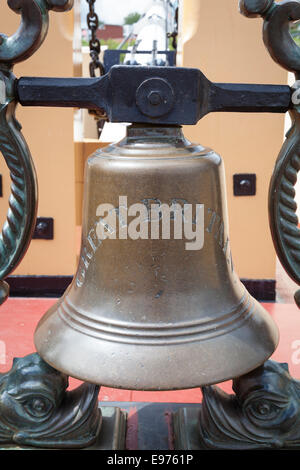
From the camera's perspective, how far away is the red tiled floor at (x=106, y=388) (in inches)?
59.9

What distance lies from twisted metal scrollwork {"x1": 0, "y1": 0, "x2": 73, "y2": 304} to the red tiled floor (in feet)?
2.39

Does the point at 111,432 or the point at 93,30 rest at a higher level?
the point at 93,30

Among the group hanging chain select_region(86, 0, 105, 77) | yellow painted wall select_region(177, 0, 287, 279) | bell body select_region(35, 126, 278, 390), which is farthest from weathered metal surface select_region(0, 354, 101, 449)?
yellow painted wall select_region(177, 0, 287, 279)

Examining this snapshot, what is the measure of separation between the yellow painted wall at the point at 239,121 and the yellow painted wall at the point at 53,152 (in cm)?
63

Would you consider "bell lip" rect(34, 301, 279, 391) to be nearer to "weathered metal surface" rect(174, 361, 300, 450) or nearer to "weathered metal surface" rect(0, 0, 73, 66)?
"weathered metal surface" rect(174, 361, 300, 450)

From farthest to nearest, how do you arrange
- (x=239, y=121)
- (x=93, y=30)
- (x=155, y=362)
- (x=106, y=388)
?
1. (x=239, y=121)
2. (x=93, y=30)
3. (x=106, y=388)
4. (x=155, y=362)

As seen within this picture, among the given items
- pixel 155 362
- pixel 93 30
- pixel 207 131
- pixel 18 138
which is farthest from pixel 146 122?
pixel 207 131

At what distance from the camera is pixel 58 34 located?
244cm

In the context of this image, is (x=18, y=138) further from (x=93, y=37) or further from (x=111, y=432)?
(x=93, y=37)

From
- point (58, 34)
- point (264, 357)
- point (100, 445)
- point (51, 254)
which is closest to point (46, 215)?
point (51, 254)

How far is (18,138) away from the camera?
0.88 meters

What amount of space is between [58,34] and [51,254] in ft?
3.85

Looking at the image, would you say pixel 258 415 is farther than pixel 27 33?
Yes

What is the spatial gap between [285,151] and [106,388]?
101cm
